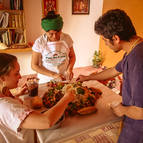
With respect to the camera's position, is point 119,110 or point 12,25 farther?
point 12,25

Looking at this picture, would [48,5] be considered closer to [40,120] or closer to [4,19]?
[4,19]

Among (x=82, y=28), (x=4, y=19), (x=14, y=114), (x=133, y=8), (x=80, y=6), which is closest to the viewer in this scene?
(x=14, y=114)

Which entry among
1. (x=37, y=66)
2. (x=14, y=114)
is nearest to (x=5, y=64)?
(x=14, y=114)

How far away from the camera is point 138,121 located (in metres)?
1.13

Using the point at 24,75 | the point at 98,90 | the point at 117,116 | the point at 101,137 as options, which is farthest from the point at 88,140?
the point at 24,75

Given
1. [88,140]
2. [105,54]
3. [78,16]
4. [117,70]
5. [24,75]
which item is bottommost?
[88,140]

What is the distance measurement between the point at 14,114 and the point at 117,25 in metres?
0.85

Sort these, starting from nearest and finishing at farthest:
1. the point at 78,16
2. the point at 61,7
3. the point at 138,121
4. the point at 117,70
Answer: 1. the point at 138,121
2. the point at 117,70
3. the point at 61,7
4. the point at 78,16

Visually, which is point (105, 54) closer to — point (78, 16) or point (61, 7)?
point (78, 16)

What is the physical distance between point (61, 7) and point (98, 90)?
3132mm

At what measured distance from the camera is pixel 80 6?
425 centimetres

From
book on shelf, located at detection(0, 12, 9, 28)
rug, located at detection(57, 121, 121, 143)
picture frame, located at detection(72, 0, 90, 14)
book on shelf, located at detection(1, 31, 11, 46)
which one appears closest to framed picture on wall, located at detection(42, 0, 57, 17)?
picture frame, located at detection(72, 0, 90, 14)

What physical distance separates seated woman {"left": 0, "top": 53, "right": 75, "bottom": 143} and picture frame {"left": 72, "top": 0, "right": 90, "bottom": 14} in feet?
11.7

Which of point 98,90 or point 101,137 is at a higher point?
point 98,90
